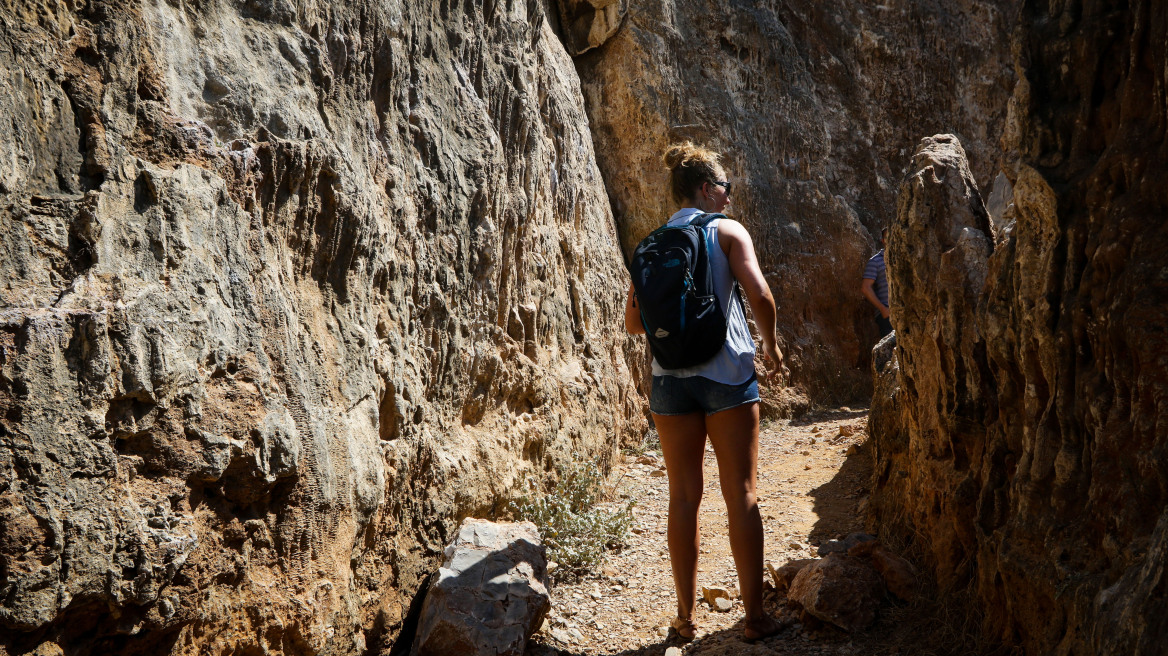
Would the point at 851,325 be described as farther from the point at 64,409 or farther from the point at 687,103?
the point at 64,409

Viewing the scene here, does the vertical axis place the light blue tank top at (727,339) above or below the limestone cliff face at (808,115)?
below

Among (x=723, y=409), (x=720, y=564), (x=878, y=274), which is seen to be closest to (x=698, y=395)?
(x=723, y=409)

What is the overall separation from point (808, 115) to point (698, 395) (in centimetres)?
676

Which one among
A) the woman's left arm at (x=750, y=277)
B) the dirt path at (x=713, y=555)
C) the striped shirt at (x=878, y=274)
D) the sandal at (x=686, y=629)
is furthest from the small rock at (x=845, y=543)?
the striped shirt at (x=878, y=274)

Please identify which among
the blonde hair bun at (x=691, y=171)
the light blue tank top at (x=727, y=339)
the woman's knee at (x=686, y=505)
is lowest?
the woman's knee at (x=686, y=505)

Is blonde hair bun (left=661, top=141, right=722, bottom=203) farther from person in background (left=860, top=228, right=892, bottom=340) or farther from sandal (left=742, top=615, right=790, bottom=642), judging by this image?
person in background (left=860, top=228, right=892, bottom=340)

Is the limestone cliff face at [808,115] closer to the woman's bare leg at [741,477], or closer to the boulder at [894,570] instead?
the boulder at [894,570]

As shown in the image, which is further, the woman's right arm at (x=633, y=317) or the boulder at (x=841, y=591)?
the woman's right arm at (x=633, y=317)

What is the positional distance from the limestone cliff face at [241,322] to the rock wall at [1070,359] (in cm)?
238

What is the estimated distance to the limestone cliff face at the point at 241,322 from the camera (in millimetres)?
2285

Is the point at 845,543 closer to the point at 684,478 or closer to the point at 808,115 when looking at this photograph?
the point at 684,478

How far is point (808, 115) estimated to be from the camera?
29.6ft

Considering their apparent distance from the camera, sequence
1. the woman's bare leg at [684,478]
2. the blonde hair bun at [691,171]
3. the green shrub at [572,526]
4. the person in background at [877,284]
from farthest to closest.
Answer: the person in background at [877,284]
the green shrub at [572,526]
the blonde hair bun at [691,171]
the woman's bare leg at [684,478]

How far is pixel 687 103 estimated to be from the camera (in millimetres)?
8250
